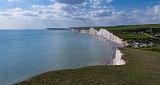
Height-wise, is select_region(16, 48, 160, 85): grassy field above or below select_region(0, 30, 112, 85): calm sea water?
above

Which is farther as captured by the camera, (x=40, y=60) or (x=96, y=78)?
(x=40, y=60)

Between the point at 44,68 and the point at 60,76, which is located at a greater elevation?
the point at 60,76

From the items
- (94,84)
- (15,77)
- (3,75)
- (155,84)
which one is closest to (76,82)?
(94,84)

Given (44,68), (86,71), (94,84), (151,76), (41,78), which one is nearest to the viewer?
(94,84)

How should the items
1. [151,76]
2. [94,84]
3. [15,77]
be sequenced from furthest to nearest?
[15,77] → [151,76] → [94,84]

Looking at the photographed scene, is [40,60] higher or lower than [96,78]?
lower

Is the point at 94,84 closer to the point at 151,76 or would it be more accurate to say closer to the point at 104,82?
the point at 104,82

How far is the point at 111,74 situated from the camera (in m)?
22.9

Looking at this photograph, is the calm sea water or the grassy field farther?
the calm sea water

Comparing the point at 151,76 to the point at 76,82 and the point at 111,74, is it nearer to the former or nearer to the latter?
the point at 111,74

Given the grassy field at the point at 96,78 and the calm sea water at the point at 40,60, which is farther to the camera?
the calm sea water at the point at 40,60

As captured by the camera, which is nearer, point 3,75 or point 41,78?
point 41,78

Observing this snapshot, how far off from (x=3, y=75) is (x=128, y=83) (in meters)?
24.4

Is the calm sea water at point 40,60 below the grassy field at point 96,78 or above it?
below
